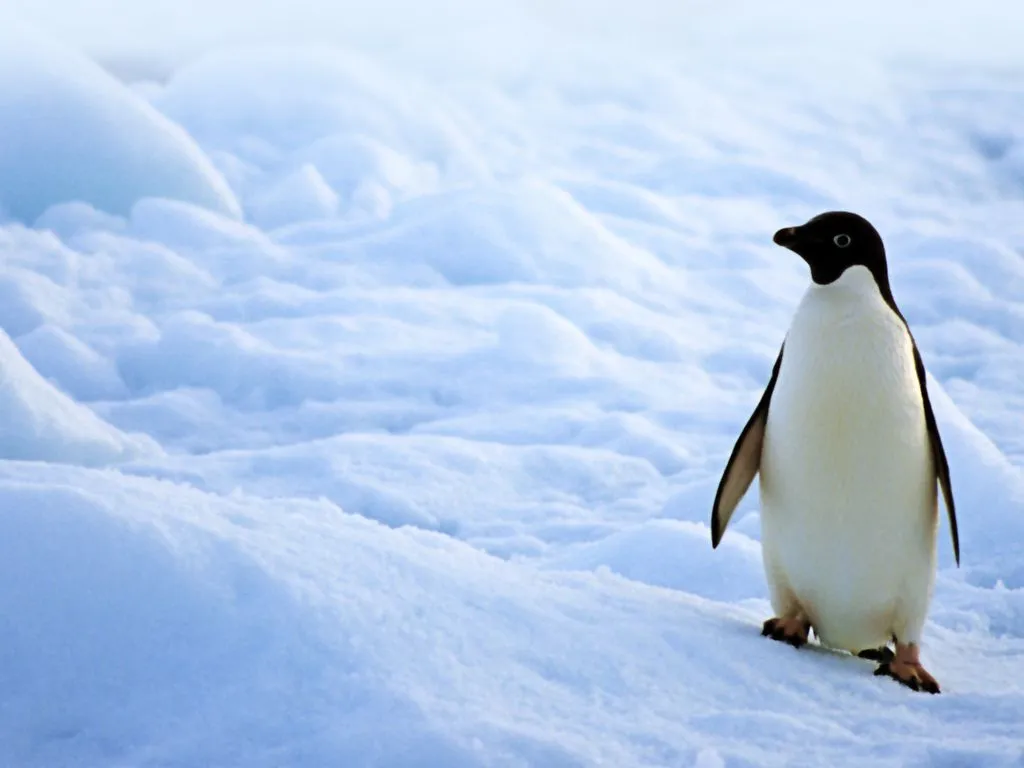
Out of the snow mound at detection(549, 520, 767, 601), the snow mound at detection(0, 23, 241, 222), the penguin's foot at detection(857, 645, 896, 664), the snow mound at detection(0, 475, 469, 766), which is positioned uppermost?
the snow mound at detection(0, 23, 241, 222)

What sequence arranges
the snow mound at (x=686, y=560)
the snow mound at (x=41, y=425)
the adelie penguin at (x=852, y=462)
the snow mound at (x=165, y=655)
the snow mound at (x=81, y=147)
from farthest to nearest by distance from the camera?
the snow mound at (x=81, y=147)
the snow mound at (x=41, y=425)
the snow mound at (x=686, y=560)
the adelie penguin at (x=852, y=462)
the snow mound at (x=165, y=655)

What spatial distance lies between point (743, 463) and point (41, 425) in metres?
3.89

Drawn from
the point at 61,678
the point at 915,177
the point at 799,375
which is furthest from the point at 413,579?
the point at 915,177

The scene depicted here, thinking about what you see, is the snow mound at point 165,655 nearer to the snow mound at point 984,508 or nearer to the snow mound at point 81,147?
the snow mound at point 984,508

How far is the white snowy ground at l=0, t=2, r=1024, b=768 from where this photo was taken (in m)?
1.67

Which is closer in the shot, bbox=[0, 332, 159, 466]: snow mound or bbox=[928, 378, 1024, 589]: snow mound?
bbox=[928, 378, 1024, 589]: snow mound

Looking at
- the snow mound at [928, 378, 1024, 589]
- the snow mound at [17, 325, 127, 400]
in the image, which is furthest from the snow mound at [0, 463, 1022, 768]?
the snow mound at [17, 325, 127, 400]

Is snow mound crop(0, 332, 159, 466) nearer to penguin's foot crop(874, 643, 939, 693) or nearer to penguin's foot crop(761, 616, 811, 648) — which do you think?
penguin's foot crop(761, 616, 811, 648)

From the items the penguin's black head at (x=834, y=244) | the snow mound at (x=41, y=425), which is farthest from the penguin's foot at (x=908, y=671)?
the snow mound at (x=41, y=425)

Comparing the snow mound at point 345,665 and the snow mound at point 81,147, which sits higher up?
the snow mound at point 81,147

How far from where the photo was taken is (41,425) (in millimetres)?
5391

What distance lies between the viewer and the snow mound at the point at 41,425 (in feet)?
17.1

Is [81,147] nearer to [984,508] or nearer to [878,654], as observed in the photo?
[984,508]

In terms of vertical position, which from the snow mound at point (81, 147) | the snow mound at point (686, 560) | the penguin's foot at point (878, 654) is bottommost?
the penguin's foot at point (878, 654)
